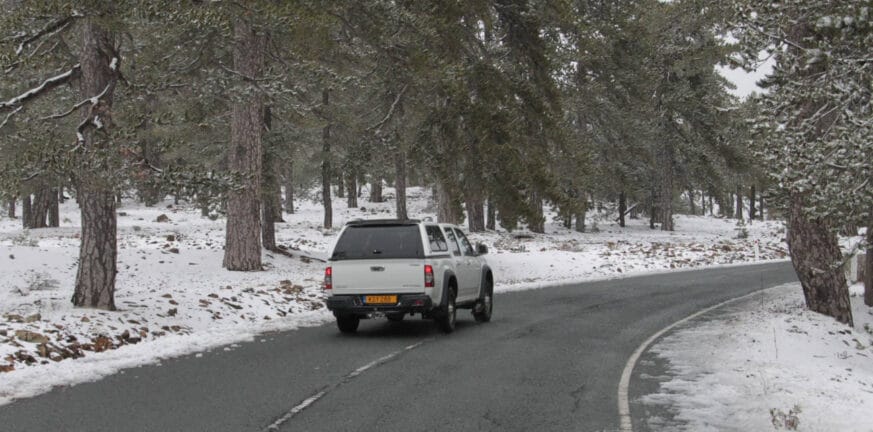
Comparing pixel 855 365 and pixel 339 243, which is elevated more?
pixel 339 243

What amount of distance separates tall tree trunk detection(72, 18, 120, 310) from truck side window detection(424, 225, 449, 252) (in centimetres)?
A: 531

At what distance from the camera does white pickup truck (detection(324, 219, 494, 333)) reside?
12.5 meters

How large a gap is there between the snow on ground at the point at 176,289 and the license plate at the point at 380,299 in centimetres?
215

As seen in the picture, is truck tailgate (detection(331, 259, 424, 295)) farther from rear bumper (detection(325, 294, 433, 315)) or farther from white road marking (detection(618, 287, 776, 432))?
white road marking (detection(618, 287, 776, 432))

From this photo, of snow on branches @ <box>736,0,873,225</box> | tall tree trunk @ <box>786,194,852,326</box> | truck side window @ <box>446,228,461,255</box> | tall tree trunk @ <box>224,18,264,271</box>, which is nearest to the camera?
snow on branches @ <box>736,0,873,225</box>

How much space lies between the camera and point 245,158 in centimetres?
1988

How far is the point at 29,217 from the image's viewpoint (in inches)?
1497

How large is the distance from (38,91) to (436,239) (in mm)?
6962

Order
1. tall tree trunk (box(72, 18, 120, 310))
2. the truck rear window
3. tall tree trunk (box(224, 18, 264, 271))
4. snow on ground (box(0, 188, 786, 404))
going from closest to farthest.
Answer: snow on ground (box(0, 188, 786, 404)), tall tree trunk (box(72, 18, 120, 310)), the truck rear window, tall tree trunk (box(224, 18, 264, 271))

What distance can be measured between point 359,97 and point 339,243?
2142 centimetres

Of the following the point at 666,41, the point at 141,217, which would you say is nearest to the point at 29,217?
the point at 141,217

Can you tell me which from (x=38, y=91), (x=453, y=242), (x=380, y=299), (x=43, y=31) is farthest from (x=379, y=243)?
(x=43, y=31)

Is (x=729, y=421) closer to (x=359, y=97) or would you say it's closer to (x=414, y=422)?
(x=414, y=422)

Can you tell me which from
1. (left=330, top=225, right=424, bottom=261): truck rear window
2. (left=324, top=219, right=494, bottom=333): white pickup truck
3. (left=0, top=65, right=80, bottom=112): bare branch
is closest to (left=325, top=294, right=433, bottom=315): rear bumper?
(left=324, top=219, right=494, bottom=333): white pickup truck
